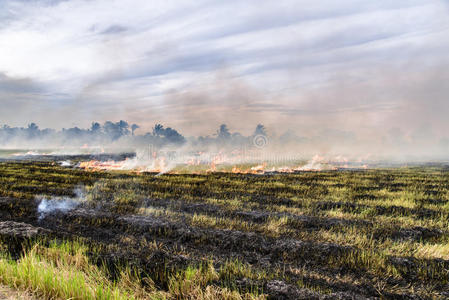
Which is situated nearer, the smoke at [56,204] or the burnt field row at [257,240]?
the burnt field row at [257,240]

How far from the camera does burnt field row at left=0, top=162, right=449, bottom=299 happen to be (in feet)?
20.7

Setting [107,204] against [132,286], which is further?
[107,204]

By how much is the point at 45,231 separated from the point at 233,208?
288 inches

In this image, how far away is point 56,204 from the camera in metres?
14.3

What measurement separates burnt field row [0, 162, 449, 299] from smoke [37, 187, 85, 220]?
46 mm

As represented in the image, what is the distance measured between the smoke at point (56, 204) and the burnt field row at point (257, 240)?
46 mm

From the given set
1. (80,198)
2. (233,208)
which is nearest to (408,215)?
(233,208)

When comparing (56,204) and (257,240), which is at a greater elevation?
(56,204)

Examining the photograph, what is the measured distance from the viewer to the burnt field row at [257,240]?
→ 6305mm

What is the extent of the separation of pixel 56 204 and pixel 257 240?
32.6ft

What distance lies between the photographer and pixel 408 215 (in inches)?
548

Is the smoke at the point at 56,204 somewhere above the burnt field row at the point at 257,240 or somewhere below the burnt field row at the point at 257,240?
above

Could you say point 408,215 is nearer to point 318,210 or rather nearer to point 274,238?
point 318,210

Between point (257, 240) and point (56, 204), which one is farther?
point (56, 204)
